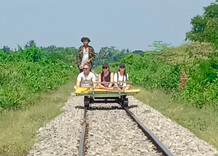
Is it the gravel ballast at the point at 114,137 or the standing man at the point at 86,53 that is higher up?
the standing man at the point at 86,53

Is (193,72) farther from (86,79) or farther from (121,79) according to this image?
(86,79)

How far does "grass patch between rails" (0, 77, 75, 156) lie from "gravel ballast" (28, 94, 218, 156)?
0.68 feet

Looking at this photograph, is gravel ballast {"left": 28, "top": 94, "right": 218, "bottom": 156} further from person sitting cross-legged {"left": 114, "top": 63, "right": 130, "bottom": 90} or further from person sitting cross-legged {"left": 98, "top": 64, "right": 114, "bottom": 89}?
person sitting cross-legged {"left": 98, "top": 64, "right": 114, "bottom": 89}

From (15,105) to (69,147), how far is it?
677 cm

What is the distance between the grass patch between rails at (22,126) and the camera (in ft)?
26.5

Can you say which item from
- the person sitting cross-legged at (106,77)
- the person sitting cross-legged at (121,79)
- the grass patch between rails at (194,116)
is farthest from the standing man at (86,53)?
the grass patch between rails at (194,116)

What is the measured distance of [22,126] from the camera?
10.5m

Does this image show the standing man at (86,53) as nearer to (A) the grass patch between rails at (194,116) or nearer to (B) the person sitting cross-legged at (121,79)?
(B) the person sitting cross-legged at (121,79)

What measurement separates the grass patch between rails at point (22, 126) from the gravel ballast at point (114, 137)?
207 mm

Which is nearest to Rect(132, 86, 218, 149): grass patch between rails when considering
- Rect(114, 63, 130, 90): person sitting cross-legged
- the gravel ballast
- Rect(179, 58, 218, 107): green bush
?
the gravel ballast

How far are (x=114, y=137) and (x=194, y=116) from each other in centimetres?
375

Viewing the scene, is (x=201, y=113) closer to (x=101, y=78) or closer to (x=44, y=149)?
(x=101, y=78)

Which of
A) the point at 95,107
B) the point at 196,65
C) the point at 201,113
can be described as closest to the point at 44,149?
the point at 201,113

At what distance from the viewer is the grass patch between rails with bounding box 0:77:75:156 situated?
806cm
